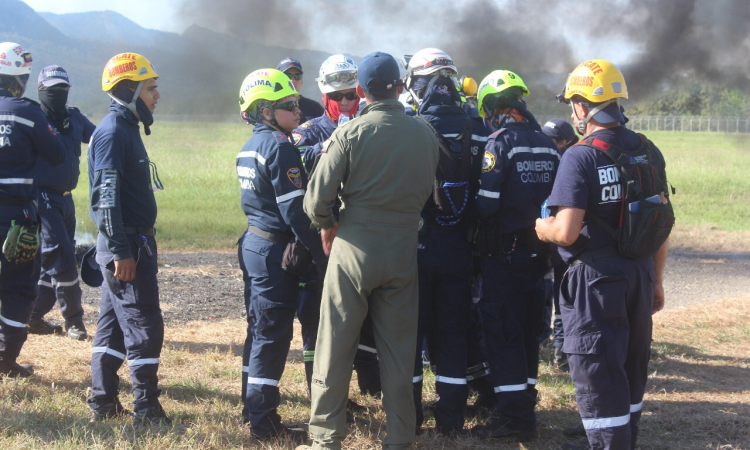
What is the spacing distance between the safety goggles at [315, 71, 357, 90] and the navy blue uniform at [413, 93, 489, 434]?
90 centimetres

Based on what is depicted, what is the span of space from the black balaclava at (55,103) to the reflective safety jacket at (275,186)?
3.39 meters

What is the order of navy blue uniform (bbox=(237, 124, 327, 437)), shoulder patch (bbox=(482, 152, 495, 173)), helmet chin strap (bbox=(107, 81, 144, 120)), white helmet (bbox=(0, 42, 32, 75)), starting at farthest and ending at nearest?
white helmet (bbox=(0, 42, 32, 75)), helmet chin strap (bbox=(107, 81, 144, 120)), shoulder patch (bbox=(482, 152, 495, 173)), navy blue uniform (bbox=(237, 124, 327, 437))

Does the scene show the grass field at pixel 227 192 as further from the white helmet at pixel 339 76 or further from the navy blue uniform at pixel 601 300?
the navy blue uniform at pixel 601 300

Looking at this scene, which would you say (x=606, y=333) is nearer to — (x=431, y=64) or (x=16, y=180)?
(x=431, y=64)

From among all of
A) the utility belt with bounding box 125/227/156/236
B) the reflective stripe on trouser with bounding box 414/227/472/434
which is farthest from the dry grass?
the utility belt with bounding box 125/227/156/236

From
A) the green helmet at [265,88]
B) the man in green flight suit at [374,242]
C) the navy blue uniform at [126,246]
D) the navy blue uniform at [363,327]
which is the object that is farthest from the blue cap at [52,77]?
the man in green flight suit at [374,242]

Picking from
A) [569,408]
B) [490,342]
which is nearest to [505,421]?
[490,342]

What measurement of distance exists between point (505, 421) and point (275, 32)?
1118 centimetres

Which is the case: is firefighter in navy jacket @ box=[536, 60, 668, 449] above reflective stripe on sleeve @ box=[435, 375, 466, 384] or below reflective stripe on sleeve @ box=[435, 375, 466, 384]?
above

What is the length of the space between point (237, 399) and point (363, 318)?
6.18ft

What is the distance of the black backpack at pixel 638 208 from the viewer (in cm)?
372

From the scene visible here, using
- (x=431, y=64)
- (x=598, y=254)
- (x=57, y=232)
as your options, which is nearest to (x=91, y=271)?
(x=57, y=232)

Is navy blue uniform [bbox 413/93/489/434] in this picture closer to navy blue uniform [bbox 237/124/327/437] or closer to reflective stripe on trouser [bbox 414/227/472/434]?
reflective stripe on trouser [bbox 414/227/472/434]

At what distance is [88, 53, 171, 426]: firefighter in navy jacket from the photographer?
175 inches
